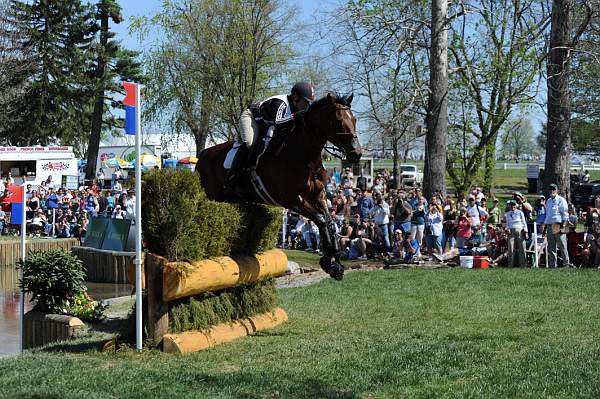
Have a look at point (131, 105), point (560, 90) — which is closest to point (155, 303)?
point (131, 105)

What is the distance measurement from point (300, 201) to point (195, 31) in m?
28.1

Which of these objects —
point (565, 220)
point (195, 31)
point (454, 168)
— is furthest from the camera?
point (195, 31)

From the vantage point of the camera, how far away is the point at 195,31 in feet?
119

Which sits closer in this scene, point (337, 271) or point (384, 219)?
point (337, 271)

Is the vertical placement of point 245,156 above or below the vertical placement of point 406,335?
above

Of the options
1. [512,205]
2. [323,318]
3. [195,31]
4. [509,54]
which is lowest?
[323,318]

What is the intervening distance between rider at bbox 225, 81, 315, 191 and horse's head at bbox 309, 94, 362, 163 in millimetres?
384

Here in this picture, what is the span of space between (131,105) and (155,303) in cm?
228

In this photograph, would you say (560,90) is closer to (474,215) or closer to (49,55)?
(474,215)

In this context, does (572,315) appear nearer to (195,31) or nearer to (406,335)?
(406,335)

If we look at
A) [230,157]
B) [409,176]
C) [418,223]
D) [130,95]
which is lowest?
[418,223]

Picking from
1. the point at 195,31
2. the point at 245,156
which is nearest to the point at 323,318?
the point at 245,156

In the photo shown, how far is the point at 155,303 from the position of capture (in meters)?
8.53

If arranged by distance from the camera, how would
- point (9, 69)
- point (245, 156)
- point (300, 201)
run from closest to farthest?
point (300, 201) → point (245, 156) → point (9, 69)
